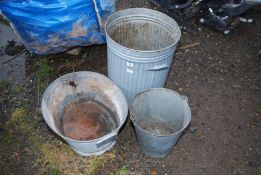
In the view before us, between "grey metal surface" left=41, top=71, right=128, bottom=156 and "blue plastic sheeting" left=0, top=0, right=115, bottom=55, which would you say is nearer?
"grey metal surface" left=41, top=71, right=128, bottom=156

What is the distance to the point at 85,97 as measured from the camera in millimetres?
3375

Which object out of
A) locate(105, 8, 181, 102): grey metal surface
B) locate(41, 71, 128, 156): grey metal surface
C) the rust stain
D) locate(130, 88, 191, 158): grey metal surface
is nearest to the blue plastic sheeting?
locate(105, 8, 181, 102): grey metal surface

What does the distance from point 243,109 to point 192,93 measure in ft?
2.10

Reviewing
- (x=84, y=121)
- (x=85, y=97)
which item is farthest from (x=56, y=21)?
(x=84, y=121)

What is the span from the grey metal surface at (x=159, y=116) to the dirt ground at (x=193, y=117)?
0.20 metres

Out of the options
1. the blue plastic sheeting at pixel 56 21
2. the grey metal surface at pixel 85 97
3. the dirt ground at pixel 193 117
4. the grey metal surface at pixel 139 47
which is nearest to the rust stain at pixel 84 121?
the grey metal surface at pixel 85 97

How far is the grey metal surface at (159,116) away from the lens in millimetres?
2883

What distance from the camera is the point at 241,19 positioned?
466cm

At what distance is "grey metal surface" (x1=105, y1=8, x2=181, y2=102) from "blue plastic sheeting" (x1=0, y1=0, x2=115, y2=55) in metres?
0.37

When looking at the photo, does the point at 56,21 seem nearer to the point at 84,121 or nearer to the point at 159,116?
the point at 84,121

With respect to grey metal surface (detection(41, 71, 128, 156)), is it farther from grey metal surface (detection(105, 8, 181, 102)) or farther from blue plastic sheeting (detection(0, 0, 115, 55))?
blue plastic sheeting (detection(0, 0, 115, 55))

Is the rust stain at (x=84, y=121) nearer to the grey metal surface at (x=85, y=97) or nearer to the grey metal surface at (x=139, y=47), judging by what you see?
the grey metal surface at (x=85, y=97)

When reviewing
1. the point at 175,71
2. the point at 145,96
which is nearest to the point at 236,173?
the point at 145,96

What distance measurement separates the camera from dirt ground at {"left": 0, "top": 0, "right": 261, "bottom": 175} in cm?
310
